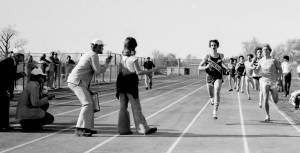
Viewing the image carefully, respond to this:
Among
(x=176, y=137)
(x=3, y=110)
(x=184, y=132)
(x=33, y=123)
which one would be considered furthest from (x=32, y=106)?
(x=184, y=132)

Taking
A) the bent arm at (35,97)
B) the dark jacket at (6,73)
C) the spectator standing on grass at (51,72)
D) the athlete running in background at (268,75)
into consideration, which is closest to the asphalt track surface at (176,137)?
the bent arm at (35,97)

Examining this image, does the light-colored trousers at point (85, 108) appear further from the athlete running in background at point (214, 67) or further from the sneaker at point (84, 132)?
the athlete running in background at point (214, 67)

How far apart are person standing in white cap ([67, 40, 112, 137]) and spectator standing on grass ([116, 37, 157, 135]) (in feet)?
1.69

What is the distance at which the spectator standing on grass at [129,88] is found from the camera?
10539 mm

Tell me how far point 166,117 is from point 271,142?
A: 484 centimetres

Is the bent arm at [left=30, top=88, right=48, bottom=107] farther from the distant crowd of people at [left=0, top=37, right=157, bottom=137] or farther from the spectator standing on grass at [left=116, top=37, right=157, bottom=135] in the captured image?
the spectator standing on grass at [left=116, top=37, right=157, bottom=135]

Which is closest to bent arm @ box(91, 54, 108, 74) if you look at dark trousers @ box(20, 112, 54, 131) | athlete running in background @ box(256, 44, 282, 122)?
dark trousers @ box(20, 112, 54, 131)

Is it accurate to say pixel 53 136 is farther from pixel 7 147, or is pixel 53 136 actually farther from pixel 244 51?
pixel 244 51

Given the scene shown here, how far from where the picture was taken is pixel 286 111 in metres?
16.3

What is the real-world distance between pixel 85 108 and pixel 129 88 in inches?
41.6

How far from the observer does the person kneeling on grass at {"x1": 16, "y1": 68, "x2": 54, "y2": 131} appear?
10.7 m

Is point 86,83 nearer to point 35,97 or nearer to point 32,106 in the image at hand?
point 35,97

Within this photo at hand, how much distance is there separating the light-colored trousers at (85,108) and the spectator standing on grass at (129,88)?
685 millimetres

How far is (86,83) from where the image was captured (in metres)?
10.4
